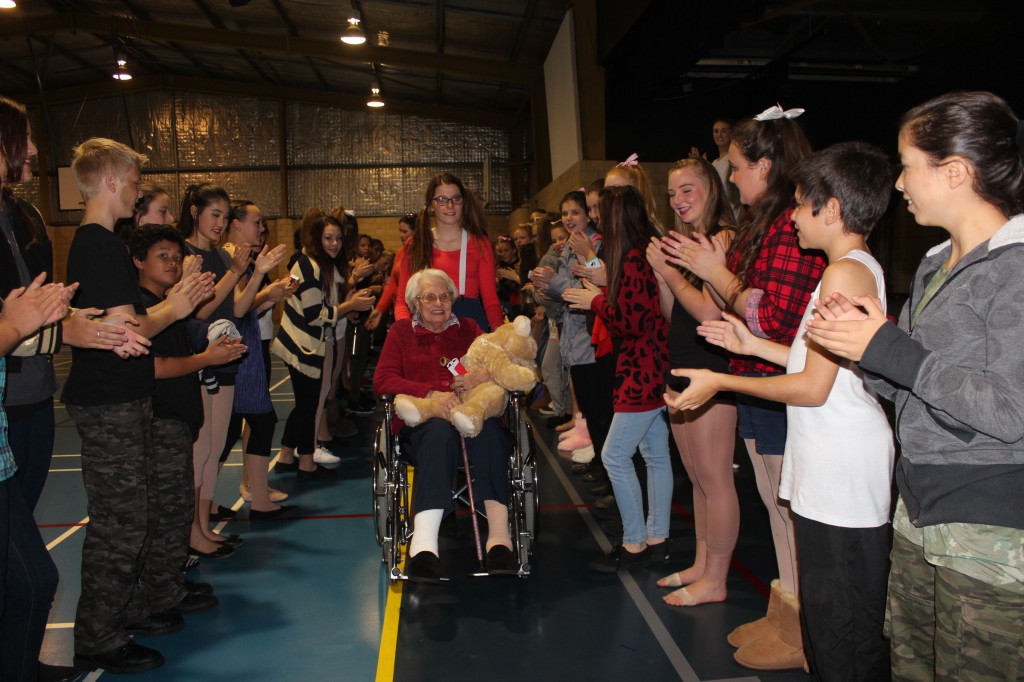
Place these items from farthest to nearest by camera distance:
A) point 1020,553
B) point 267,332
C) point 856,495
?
point 267,332
point 856,495
point 1020,553

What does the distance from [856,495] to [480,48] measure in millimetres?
11257

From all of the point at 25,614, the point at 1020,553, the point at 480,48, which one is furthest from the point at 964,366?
the point at 480,48

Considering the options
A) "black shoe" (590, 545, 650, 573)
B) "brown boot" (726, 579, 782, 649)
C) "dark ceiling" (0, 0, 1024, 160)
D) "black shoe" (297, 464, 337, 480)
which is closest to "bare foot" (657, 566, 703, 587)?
Answer: "black shoe" (590, 545, 650, 573)

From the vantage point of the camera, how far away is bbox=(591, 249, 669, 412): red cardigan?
9.70 feet

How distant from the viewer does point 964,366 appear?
1278 millimetres

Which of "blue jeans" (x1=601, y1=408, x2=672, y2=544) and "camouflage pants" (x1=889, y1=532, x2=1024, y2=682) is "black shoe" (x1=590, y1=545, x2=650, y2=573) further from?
"camouflage pants" (x1=889, y1=532, x2=1024, y2=682)

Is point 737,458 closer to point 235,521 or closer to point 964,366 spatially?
point 235,521

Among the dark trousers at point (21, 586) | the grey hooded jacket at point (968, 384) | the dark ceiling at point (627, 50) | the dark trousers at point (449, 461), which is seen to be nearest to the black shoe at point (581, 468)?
the dark trousers at point (449, 461)

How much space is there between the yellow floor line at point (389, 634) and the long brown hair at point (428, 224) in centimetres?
154

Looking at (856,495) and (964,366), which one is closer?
(964,366)

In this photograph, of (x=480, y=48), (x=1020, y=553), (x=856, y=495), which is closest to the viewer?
(x=1020, y=553)

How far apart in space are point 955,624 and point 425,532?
1906mm

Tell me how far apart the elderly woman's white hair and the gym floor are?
45.7 inches

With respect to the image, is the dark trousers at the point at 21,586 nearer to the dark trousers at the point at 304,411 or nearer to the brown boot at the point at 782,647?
the brown boot at the point at 782,647
